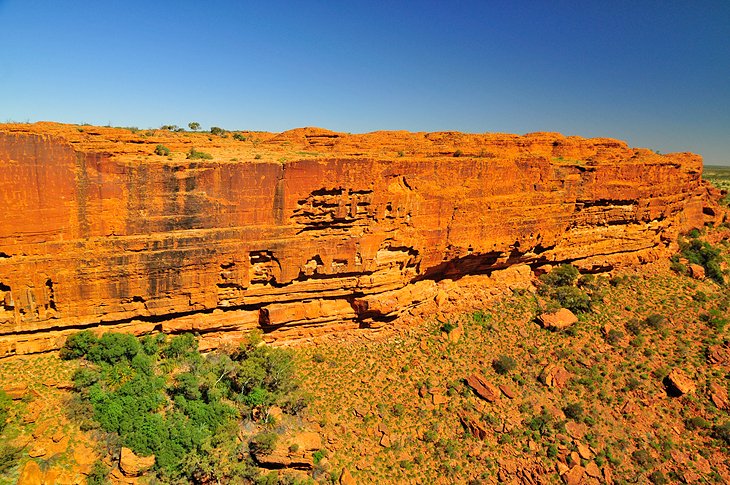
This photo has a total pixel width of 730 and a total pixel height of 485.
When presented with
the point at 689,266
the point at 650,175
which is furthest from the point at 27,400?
A: the point at 689,266

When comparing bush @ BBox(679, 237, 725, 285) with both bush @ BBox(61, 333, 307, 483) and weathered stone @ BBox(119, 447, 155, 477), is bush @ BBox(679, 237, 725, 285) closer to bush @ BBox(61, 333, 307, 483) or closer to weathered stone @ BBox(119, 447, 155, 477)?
Answer: bush @ BBox(61, 333, 307, 483)

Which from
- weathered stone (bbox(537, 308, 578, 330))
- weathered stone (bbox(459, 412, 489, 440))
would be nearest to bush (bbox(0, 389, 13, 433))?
weathered stone (bbox(459, 412, 489, 440))

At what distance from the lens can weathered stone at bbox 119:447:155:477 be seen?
1324 centimetres

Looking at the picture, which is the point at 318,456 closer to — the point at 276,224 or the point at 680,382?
the point at 276,224

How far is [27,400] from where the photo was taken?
44.8 ft

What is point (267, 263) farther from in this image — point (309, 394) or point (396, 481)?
point (396, 481)

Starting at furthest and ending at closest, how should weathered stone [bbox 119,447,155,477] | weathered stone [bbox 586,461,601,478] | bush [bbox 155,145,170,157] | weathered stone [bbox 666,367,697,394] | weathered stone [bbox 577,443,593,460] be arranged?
weathered stone [bbox 666,367,697,394], bush [bbox 155,145,170,157], weathered stone [bbox 577,443,593,460], weathered stone [bbox 586,461,601,478], weathered stone [bbox 119,447,155,477]

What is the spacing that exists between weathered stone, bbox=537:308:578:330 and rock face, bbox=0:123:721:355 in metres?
3.53

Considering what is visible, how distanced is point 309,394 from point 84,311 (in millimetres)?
9362

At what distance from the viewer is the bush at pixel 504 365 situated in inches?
762

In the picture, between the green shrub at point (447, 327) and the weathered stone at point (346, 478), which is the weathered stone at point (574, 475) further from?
the weathered stone at point (346, 478)

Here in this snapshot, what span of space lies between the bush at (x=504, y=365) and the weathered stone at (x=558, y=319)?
3.66m

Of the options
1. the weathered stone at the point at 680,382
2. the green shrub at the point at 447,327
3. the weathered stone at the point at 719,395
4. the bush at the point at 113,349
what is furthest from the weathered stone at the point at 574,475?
the bush at the point at 113,349

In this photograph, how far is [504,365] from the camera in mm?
19328
